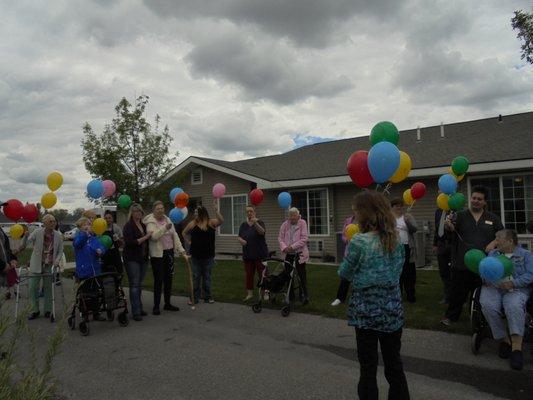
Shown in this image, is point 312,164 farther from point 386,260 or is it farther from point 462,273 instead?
point 386,260

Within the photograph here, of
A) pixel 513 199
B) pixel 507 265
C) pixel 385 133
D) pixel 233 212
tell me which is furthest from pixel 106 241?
pixel 513 199

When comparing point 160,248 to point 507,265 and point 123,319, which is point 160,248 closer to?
point 123,319

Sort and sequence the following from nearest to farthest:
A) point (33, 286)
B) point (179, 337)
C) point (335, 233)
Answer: point (179, 337)
point (33, 286)
point (335, 233)

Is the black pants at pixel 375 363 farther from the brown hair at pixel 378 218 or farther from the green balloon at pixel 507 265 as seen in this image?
the green balloon at pixel 507 265

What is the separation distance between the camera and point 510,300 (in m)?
5.17

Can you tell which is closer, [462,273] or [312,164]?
[462,273]

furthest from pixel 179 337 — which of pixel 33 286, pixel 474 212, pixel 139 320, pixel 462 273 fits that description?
pixel 474 212

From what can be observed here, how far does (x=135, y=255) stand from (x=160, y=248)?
0.49 metres

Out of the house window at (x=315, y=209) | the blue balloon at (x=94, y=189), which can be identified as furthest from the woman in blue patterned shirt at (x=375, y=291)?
the house window at (x=315, y=209)

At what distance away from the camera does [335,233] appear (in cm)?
1547

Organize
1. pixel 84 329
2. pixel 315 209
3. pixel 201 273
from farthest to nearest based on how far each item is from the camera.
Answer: pixel 315 209 → pixel 201 273 → pixel 84 329

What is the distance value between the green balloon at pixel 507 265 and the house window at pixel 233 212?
1323 cm

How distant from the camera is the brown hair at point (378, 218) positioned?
339cm

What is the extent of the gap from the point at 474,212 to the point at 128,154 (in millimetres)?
13128
